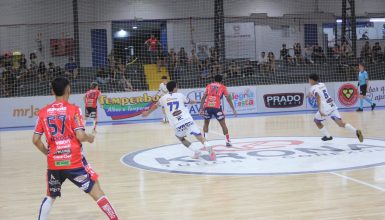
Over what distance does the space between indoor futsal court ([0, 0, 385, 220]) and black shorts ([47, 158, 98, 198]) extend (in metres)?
0.01

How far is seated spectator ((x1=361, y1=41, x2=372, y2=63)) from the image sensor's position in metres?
26.3

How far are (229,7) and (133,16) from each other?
5.46m

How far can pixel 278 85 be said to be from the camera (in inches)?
866

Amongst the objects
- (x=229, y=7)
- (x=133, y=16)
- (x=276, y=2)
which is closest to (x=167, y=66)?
(x=133, y=16)

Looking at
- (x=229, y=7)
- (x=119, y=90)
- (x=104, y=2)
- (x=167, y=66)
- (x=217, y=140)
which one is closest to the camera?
(x=217, y=140)

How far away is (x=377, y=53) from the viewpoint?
26844 mm

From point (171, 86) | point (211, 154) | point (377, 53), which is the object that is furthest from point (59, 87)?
point (377, 53)

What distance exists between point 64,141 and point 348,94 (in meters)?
19.8

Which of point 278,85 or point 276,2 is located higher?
point 276,2

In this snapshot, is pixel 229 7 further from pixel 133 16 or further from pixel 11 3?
pixel 11 3

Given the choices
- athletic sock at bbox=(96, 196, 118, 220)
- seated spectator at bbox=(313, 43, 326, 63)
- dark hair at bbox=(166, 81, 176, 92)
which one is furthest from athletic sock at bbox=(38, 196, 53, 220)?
seated spectator at bbox=(313, 43, 326, 63)

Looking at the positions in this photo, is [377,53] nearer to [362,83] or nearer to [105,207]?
[362,83]

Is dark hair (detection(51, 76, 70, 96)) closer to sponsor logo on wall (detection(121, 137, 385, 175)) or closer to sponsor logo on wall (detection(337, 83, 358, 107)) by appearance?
sponsor logo on wall (detection(121, 137, 385, 175))

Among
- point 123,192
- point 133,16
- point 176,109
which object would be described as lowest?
point 123,192
